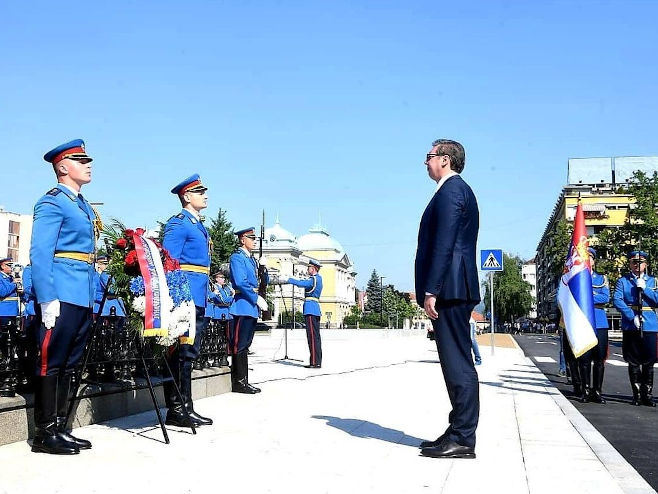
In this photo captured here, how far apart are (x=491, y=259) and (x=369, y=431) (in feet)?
52.2

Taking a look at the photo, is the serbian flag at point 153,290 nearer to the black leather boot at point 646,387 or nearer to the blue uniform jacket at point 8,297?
the black leather boot at point 646,387

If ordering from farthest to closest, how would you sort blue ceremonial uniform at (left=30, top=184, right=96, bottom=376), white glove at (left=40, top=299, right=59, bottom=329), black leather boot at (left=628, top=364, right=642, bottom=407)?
black leather boot at (left=628, top=364, right=642, bottom=407) < blue ceremonial uniform at (left=30, top=184, right=96, bottom=376) < white glove at (left=40, top=299, right=59, bottom=329)

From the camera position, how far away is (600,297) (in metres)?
11.2

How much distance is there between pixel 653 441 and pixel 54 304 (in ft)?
18.6

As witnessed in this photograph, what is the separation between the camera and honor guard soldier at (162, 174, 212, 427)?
275 inches

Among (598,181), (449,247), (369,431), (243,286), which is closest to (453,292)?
(449,247)

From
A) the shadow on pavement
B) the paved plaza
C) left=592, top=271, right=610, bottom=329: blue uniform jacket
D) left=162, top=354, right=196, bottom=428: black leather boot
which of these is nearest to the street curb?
the paved plaza

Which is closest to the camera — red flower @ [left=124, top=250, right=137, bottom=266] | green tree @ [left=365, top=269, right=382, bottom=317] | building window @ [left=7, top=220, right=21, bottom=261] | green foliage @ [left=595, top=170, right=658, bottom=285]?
red flower @ [left=124, top=250, right=137, bottom=266]

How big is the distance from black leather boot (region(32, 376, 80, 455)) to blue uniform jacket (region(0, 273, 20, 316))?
1238 cm

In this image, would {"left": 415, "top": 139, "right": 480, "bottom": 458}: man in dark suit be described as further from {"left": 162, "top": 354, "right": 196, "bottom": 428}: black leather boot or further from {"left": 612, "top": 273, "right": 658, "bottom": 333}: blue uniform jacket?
{"left": 612, "top": 273, "right": 658, "bottom": 333}: blue uniform jacket

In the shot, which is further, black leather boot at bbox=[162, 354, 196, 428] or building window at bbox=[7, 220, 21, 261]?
building window at bbox=[7, 220, 21, 261]

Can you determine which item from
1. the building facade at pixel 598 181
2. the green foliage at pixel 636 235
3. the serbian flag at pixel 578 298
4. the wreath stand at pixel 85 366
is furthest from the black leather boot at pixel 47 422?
the building facade at pixel 598 181

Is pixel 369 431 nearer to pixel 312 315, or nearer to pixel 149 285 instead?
pixel 149 285

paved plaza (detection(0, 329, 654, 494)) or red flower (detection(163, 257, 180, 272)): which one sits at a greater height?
red flower (detection(163, 257, 180, 272))
